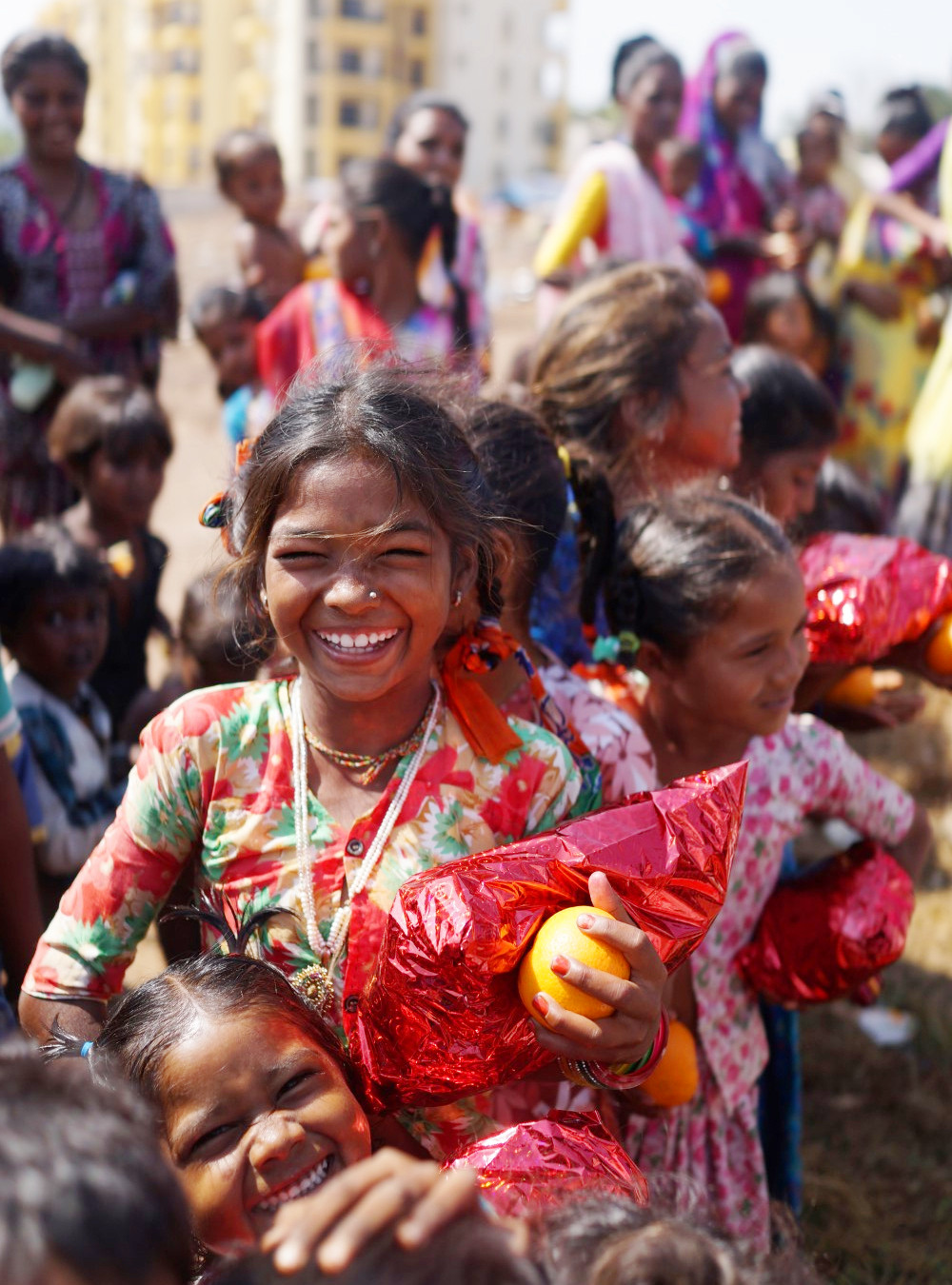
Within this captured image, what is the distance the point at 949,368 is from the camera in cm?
540

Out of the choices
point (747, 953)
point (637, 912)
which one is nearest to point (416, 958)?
point (637, 912)

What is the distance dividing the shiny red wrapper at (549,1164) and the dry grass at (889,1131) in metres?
0.99

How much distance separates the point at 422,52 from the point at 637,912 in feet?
213

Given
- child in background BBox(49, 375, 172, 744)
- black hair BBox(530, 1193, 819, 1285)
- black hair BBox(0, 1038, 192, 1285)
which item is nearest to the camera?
black hair BBox(0, 1038, 192, 1285)

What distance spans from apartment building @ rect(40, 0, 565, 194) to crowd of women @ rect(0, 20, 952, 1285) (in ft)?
187

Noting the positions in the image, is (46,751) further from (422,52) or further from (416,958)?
(422,52)

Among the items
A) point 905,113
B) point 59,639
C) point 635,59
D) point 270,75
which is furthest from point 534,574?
point 270,75

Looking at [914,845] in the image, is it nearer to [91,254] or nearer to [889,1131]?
[889,1131]

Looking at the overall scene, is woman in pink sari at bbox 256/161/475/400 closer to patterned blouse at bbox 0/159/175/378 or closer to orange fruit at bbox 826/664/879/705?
patterned blouse at bbox 0/159/175/378

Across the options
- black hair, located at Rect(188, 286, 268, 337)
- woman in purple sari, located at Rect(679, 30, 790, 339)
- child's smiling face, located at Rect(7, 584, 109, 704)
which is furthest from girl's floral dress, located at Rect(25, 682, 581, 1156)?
woman in purple sari, located at Rect(679, 30, 790, 339)

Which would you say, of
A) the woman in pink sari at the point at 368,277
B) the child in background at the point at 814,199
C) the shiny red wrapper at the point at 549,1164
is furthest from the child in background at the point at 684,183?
the shiny red wrapper at the point at 549,1164

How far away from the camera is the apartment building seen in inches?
2283

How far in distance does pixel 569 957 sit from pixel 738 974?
1.00m

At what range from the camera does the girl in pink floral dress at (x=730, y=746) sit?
2.22 meters
